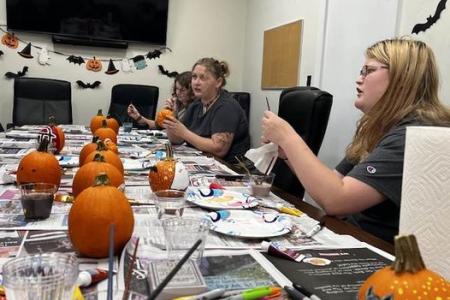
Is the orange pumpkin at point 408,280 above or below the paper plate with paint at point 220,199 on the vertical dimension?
above

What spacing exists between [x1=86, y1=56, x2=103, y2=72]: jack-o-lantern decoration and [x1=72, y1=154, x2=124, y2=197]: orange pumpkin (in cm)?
372

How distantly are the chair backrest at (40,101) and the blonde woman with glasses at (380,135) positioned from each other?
3279mm

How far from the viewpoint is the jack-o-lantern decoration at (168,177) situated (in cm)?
117

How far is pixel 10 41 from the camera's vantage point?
168 inches

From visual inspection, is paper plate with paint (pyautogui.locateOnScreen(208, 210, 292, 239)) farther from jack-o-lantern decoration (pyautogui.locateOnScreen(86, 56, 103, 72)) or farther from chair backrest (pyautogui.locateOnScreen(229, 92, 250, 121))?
jack-o-lantern decoration (pyautogui.locateOnScreen(86, 56, 103, 72))

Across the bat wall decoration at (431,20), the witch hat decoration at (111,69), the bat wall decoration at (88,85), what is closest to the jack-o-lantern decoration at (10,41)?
the bat wall decoration at (88,85)

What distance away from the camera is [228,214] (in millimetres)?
1007

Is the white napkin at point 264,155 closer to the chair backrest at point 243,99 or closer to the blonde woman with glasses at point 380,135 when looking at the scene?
the blonde woman with glasses at point 380,135

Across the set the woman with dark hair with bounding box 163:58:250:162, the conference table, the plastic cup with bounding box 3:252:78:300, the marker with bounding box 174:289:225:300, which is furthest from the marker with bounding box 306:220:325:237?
the woman with dark hair with bounding box 163:58:250:162

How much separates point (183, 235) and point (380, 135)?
87cm

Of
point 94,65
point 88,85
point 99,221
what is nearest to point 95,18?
point 94,65

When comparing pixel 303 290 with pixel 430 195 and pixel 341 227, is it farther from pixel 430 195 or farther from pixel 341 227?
pixel 341 227

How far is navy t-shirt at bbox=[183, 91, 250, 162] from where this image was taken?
2367mm

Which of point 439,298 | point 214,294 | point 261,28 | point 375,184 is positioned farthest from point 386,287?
point 261,28
